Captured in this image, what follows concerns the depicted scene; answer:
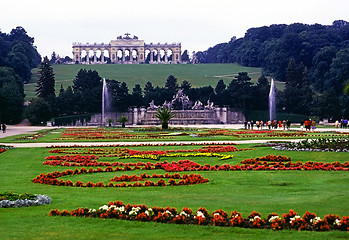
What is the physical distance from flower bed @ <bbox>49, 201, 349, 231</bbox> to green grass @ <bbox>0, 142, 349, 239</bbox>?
256 mm

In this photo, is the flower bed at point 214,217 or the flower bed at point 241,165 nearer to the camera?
the flower bed at point 214,217

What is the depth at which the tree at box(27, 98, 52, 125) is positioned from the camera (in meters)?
87.9

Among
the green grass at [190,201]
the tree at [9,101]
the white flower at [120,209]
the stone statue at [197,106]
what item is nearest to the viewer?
the green grass at [190,201]

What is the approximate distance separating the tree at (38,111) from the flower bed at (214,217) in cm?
7674

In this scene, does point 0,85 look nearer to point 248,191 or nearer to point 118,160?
point 118,160

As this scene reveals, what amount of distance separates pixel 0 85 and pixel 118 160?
67.7 meters

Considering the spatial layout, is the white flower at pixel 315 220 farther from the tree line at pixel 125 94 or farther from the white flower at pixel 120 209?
the tree line at pixel 125 94

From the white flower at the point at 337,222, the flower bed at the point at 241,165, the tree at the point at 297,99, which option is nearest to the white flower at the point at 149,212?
the white flower at the point at 337,222

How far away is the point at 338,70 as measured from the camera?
9675cm

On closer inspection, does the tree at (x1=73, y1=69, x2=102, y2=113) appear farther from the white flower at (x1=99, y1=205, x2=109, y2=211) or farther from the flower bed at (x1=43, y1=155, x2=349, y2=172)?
the white flower at (x1=99, y1=205, x2=109, y2=211)

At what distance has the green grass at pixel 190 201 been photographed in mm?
10969

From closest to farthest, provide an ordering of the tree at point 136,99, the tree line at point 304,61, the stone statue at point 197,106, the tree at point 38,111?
1. the tree at point 38,111
2. the tree line at point 304,61
3. the stone statue at point 197,106
4. the tree at point 136,99

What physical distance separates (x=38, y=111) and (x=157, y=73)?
202ft

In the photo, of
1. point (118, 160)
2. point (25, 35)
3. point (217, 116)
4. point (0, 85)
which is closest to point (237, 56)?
point (25, 35)
